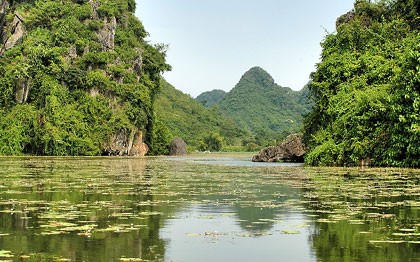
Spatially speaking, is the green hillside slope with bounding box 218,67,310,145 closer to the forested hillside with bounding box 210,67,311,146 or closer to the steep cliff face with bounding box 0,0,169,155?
the forested hillside with bounding box 210,67,311,146

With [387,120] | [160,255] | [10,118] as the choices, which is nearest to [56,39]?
[10,118]

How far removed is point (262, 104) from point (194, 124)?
194 feet

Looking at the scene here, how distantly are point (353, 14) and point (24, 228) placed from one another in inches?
1310

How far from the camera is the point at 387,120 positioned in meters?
26.1

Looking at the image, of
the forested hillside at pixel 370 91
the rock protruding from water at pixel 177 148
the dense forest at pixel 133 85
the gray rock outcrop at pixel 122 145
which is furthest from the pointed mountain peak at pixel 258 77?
the forested hillside at pixel 370 91

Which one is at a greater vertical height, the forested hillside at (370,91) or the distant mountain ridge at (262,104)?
the distant mountain ridge at (262,104)

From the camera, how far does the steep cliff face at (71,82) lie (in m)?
58.2

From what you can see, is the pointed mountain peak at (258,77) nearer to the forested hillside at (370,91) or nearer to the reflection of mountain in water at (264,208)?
the forested hillside at (370,91)

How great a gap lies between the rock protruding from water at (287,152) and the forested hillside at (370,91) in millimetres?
5223

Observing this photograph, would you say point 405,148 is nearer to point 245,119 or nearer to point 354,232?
point 354,232

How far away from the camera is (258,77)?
606 ft

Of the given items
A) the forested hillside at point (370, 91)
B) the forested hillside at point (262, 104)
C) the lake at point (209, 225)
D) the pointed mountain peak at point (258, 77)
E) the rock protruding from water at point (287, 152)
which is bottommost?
the lake at point (209, 225)

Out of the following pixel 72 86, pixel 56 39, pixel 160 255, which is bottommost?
pixel 160 255

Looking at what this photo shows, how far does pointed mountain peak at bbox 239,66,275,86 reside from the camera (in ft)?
597
